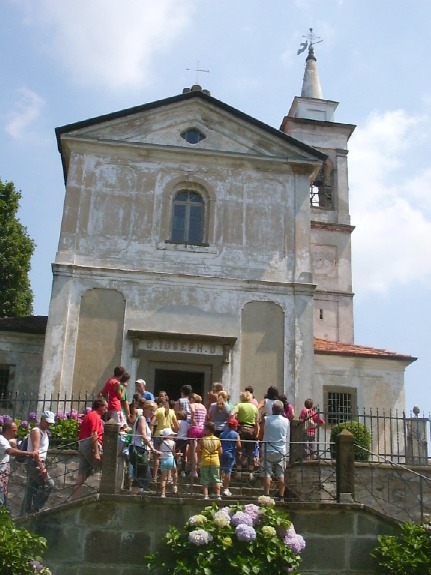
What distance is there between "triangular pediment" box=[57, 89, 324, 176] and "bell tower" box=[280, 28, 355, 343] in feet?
23.4

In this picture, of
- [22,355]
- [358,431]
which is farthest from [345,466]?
[22,355]

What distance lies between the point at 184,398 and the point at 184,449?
71.7 inches

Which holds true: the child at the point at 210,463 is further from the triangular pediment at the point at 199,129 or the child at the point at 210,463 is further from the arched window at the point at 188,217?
the triangular pediment at the point at 199,129

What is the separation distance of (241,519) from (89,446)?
2.94 m

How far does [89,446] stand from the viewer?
1259 cm

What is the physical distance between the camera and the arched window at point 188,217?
2128cm

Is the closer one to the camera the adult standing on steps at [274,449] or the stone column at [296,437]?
the adult standing on steps at [274,449]

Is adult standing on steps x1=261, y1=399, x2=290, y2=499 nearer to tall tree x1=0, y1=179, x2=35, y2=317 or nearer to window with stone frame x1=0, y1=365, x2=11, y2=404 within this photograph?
window with stone frame x1=0, y1=365, x2=11, y2=404

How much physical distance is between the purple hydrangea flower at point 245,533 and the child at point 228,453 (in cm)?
138

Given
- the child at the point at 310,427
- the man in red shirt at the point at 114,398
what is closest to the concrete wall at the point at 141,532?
the man in red shirt at the point at 114,398

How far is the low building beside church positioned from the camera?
19906 mm

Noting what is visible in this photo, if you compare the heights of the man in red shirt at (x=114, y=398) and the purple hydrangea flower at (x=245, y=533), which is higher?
the man in red shirt at (x=114, y=398)

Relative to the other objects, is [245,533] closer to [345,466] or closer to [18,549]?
[345,466]

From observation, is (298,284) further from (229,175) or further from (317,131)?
(317,131)
